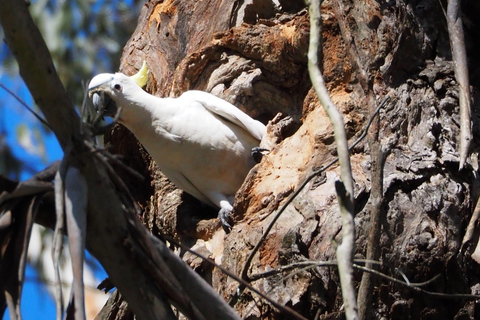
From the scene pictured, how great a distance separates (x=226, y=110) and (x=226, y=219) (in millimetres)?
656

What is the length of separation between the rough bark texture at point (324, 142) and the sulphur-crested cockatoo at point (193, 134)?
170 mm

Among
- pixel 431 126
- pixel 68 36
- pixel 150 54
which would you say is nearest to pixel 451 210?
pixel 431 126

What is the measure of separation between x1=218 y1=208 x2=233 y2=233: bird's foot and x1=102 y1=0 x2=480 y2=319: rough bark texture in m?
0.06

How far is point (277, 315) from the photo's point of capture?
106 inches

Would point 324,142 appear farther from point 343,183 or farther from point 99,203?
point 99,203

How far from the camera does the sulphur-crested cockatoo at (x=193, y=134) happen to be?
3.84 m

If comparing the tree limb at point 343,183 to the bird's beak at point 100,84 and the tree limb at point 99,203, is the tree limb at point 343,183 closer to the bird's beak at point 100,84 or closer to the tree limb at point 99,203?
the tree limb at point 99,203

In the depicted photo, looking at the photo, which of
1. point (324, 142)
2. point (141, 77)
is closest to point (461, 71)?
point (324, 142)

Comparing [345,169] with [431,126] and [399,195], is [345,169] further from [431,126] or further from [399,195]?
[431,126]

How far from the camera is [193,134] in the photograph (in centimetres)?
386

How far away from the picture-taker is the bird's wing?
3836mm

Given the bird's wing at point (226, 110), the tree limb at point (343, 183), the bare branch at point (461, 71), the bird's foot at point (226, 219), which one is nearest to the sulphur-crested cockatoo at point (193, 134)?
the bird's wing at point (226, 110)

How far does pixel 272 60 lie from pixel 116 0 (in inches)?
100

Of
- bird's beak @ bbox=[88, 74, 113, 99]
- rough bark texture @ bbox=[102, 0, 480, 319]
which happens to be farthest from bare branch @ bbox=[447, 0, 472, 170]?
bird's beak @ bbox=[88, 74, 113, 99]
